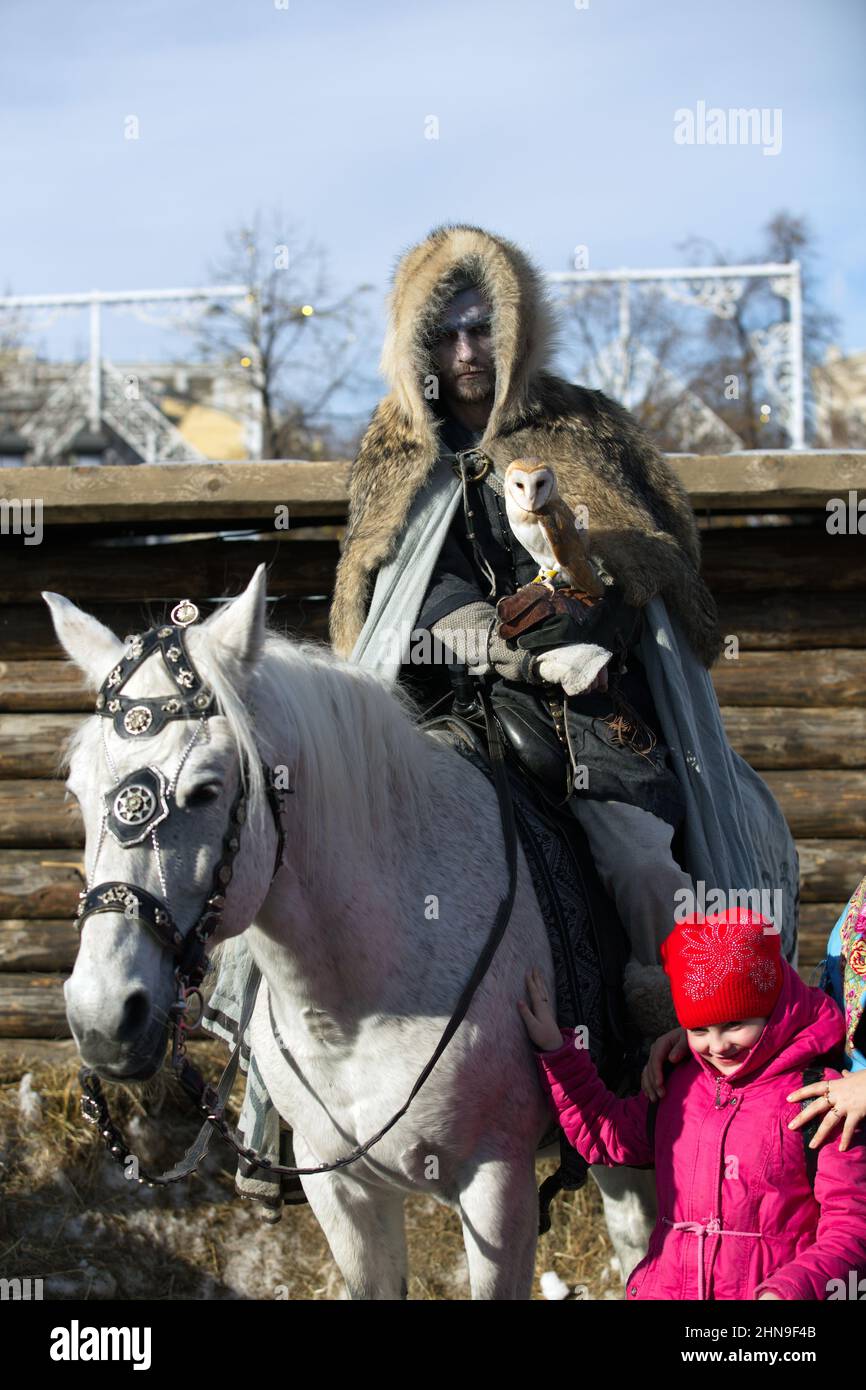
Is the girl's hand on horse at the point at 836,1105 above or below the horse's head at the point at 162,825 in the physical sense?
below

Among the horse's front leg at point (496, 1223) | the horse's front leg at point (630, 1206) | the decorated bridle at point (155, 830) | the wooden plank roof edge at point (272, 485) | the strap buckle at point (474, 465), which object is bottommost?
the horse's front leg at point (630, 1206)

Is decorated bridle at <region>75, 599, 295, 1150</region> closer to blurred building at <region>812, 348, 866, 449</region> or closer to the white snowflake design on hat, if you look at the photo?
the white snowflake design on hat

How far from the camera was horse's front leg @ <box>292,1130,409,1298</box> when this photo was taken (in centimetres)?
309

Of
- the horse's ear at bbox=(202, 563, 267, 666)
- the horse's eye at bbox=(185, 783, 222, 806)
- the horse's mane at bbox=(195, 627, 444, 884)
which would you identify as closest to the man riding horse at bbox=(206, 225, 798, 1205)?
the horse's mane at bbox=(195, 627, 444, 884)

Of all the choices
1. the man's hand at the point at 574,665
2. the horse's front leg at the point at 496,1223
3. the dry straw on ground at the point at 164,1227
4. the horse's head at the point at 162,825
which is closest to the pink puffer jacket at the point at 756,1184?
the horse's front leg at the point at 496,1223

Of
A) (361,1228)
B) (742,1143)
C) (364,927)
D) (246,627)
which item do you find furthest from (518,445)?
(361,1228)

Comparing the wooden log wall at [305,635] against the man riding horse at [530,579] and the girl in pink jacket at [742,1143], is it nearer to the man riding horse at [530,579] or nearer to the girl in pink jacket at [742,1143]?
the man riding horse at [530,579]

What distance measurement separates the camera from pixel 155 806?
231 centimetres

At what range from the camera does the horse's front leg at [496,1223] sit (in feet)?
9.37

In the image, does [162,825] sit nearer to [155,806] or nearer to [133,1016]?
[155,806]

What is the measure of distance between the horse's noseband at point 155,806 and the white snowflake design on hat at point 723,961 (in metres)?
0.84

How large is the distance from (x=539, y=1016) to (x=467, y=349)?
1818 millimetres

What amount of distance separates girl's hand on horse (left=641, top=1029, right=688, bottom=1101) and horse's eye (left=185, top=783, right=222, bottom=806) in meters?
1.12

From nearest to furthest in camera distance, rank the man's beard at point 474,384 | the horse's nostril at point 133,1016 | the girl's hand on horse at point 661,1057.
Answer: the horse's nostril at point 133,1016, the girl's hand on horse at point 661,1057, the man's beard at point 474,384
